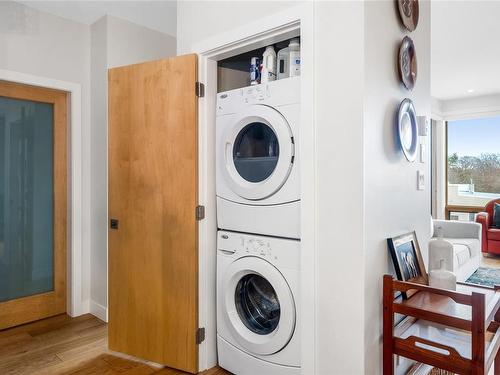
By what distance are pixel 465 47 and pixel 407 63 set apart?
109 inches

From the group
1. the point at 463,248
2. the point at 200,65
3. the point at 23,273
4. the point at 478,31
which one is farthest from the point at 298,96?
the point at 463,248

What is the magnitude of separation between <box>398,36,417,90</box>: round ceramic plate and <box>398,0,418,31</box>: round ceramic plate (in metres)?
0.09

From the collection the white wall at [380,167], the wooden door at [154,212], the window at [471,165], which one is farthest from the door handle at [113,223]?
the window at [471,165]

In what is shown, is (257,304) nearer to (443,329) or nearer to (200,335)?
(200,335)

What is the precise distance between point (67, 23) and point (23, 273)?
7.12 feet

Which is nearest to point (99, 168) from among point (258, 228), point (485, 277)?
point (258, 228)

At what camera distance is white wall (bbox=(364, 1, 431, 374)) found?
5.20ft

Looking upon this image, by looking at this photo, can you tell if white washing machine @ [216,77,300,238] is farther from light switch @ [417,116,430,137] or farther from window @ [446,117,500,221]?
window @ [446,117,500,221]

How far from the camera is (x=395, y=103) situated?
185cm

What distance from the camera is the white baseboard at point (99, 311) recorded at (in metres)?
3.03

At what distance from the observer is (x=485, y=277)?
441 cm

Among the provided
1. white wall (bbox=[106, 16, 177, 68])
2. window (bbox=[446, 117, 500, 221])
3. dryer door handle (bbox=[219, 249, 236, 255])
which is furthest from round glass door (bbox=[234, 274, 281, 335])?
window (bbox=[446, 117, 500, 221])

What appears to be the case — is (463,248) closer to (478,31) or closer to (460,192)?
(478,31)

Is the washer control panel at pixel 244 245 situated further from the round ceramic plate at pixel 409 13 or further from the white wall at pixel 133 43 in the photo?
the white wall at pixel 133 43
